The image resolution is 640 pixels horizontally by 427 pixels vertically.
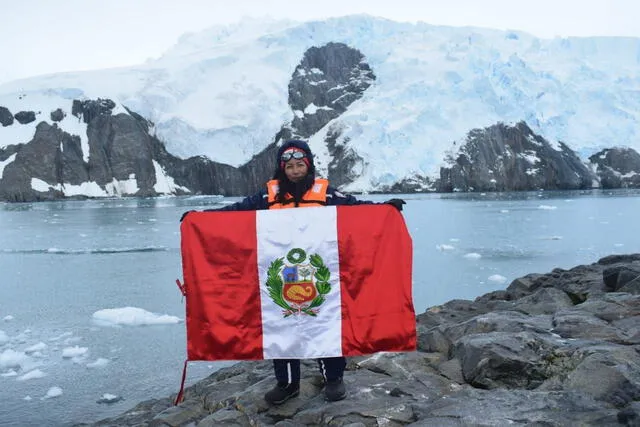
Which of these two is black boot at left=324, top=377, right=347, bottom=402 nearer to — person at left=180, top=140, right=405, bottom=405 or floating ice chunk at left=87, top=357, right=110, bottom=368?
person at left=180, top=140, right=405, bottom=405

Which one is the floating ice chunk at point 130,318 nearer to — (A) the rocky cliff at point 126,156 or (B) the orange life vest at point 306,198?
(B) the orange life vest at point 306,198

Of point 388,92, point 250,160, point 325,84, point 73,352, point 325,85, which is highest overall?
point 325,84

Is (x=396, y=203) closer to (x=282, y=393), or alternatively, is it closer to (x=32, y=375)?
(x=282, y=393)

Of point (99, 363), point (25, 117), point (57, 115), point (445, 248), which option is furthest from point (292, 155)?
point (57, 115)

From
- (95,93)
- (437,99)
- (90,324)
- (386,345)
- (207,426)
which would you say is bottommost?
(90,324)

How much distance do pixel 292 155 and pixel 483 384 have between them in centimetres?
199

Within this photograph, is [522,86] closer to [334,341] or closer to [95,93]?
[95,93]

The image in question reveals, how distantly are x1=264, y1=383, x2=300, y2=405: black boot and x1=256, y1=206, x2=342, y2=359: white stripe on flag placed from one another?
275 millimetres

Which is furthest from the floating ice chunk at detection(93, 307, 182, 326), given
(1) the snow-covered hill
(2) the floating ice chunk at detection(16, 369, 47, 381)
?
(1) the snow-covered hill

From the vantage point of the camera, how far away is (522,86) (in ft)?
219

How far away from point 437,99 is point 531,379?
214ft

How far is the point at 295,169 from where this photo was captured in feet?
11.0

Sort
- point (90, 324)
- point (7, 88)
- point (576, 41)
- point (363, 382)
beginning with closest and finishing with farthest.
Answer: point (363, 382), point (90, 324), point (576, 41), point (7, 88)

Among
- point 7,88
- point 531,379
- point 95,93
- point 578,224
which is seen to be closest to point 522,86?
point 578,224
